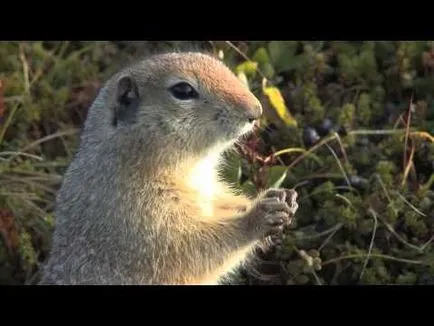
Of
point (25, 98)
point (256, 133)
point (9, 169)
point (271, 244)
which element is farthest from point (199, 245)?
point (25, 98)

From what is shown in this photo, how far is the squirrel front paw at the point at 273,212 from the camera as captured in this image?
4.65 m

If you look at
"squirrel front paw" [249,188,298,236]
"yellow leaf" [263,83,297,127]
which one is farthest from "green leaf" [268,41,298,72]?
"squirrel front paw" [249,188,298,236]

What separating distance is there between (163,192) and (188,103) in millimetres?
421

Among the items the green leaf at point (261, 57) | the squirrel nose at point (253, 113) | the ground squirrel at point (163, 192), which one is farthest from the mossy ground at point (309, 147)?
the squirrel nose at point (253, 113)

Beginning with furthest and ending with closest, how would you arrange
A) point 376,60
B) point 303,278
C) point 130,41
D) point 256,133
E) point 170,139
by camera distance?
point 130,41 < point 376,60 < point 256,133 < point 303,278 < point 170,139

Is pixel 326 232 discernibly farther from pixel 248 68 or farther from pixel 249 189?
pixel 248 68

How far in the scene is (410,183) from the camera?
5516 millimetres

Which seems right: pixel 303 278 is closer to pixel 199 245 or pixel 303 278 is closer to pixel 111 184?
pixel 199 245

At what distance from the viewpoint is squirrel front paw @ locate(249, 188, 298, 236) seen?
4648mm

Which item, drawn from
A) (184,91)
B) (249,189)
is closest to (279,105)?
(249,189)

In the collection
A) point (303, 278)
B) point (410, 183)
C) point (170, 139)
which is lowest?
point (303, 278)

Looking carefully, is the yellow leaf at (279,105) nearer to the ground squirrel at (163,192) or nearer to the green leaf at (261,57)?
the green leaf at (261,57)

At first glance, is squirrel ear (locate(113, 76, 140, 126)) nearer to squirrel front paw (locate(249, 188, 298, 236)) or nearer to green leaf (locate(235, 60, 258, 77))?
squirrel front paw (locate(249, 188, 298, 236))

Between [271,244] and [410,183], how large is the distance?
0.85 m
